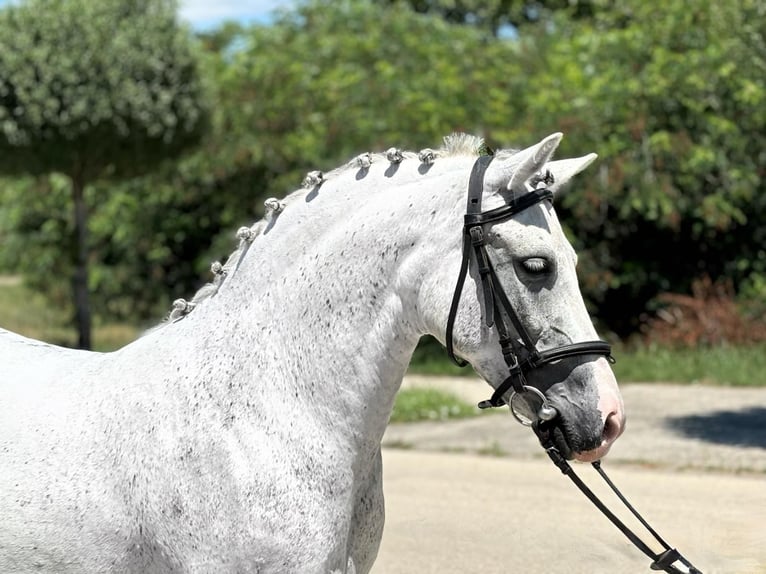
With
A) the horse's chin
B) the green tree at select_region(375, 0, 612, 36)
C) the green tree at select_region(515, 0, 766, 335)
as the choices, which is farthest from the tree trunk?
the green tree at select_region(375, 0, 612, 36)

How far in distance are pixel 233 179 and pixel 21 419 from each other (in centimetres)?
1434

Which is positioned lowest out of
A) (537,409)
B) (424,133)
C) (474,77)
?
(537,409)

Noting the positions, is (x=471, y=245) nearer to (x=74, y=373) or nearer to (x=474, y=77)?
(x=74, y=373)

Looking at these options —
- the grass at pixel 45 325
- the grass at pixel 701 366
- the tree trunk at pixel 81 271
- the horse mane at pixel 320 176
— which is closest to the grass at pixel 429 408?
the grass at pixel 701 366

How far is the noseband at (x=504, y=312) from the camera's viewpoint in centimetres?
249

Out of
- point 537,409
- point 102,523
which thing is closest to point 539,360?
point 537,409

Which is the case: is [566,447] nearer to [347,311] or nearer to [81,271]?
[347,311]

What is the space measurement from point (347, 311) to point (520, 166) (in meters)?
0.56

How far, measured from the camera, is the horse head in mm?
2471

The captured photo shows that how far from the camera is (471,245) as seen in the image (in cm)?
253

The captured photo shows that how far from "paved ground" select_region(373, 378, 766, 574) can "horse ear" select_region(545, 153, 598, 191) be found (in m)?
2.89

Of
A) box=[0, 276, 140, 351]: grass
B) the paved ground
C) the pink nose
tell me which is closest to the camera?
the pink nose

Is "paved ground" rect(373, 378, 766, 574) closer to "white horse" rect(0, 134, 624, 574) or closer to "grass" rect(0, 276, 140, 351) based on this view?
"white horse" rect(0, 134, 624, 574)

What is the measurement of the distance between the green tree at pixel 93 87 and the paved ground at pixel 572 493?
20.5ft
